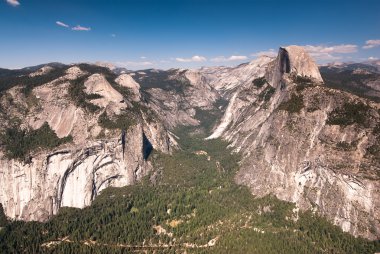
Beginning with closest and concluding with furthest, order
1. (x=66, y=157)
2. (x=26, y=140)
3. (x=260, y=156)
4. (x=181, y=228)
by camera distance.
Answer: (x=181, y=228) → (x=66, y=157) → (x=26, y=140) → (x=260, y=156)

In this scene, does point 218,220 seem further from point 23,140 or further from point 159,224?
point 23,140

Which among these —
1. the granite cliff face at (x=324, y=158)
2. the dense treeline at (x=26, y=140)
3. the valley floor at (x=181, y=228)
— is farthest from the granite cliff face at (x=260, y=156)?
the valley floor at (x=181, y=228)

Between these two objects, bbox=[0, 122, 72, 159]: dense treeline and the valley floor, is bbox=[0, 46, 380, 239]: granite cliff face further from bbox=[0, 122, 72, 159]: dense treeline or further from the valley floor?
the valley floor

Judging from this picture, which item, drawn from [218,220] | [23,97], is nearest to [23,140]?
[23,97]

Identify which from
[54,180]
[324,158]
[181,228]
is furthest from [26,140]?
[324,158]

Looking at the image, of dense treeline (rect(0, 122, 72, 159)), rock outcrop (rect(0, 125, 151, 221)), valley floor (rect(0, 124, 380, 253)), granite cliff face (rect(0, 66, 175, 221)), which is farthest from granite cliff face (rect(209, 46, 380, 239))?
dense treeline (rect(0, 122, 72, 159))

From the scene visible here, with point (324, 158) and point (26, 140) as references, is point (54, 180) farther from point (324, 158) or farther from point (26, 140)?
point (324, 158)
